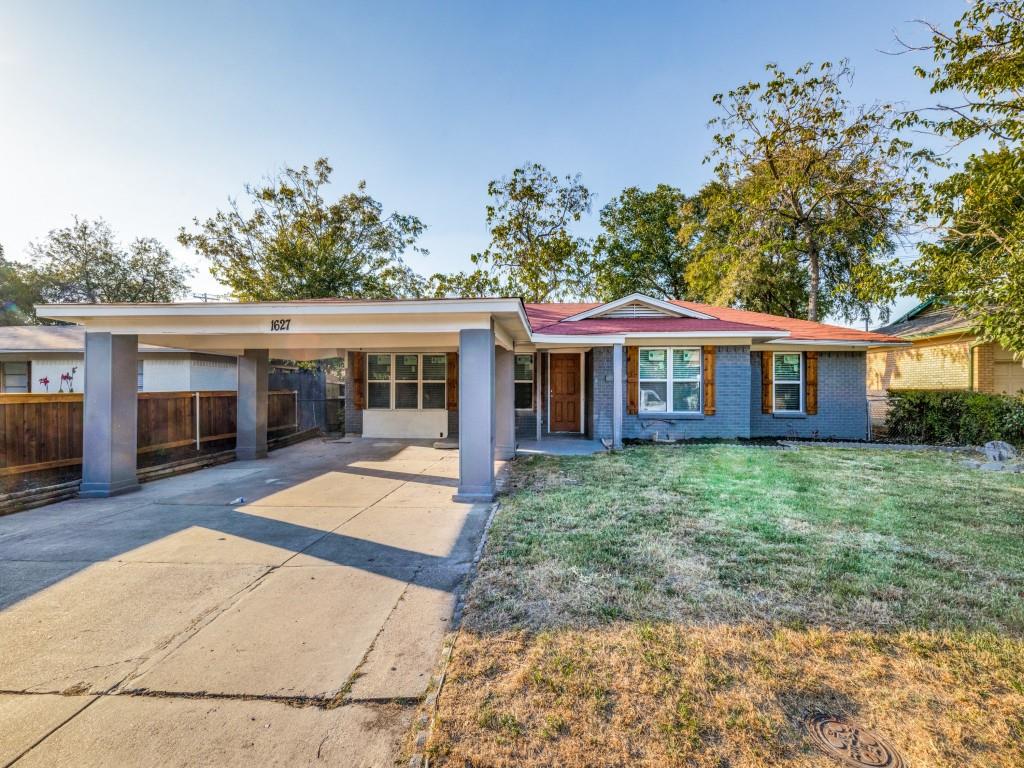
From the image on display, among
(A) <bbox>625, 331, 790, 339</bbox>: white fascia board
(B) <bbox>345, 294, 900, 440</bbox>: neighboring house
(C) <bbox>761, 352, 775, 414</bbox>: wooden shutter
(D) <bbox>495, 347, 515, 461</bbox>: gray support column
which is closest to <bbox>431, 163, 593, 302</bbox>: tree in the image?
(B) <bbox>345, 294, 900, 440</bbox>: neighboring house

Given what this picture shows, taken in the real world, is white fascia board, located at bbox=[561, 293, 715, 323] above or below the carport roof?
above

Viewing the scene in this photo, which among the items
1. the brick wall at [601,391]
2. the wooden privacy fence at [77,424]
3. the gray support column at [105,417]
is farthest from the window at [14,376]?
the brick wall at [601,391]

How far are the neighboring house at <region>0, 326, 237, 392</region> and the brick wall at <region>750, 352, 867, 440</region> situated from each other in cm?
1576

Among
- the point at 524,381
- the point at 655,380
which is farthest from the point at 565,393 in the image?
→ the point at 655,380

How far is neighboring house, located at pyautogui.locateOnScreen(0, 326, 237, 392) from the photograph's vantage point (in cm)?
1327

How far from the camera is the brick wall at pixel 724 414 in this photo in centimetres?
1128

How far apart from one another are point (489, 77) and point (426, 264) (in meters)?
13.7

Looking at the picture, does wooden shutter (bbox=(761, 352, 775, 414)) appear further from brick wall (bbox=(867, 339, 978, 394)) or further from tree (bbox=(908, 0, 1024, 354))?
brick wall (bbox=(867, 339, 978, 394))

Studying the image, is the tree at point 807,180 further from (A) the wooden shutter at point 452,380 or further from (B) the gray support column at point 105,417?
(B) the gray support column at point 105,417

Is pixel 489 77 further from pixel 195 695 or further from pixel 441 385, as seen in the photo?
pixel 195 695

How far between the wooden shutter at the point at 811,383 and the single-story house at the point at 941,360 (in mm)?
2524

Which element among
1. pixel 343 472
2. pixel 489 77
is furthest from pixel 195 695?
pixel 489 77

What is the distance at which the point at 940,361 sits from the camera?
51.4ft

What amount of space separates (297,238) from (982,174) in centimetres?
2343
